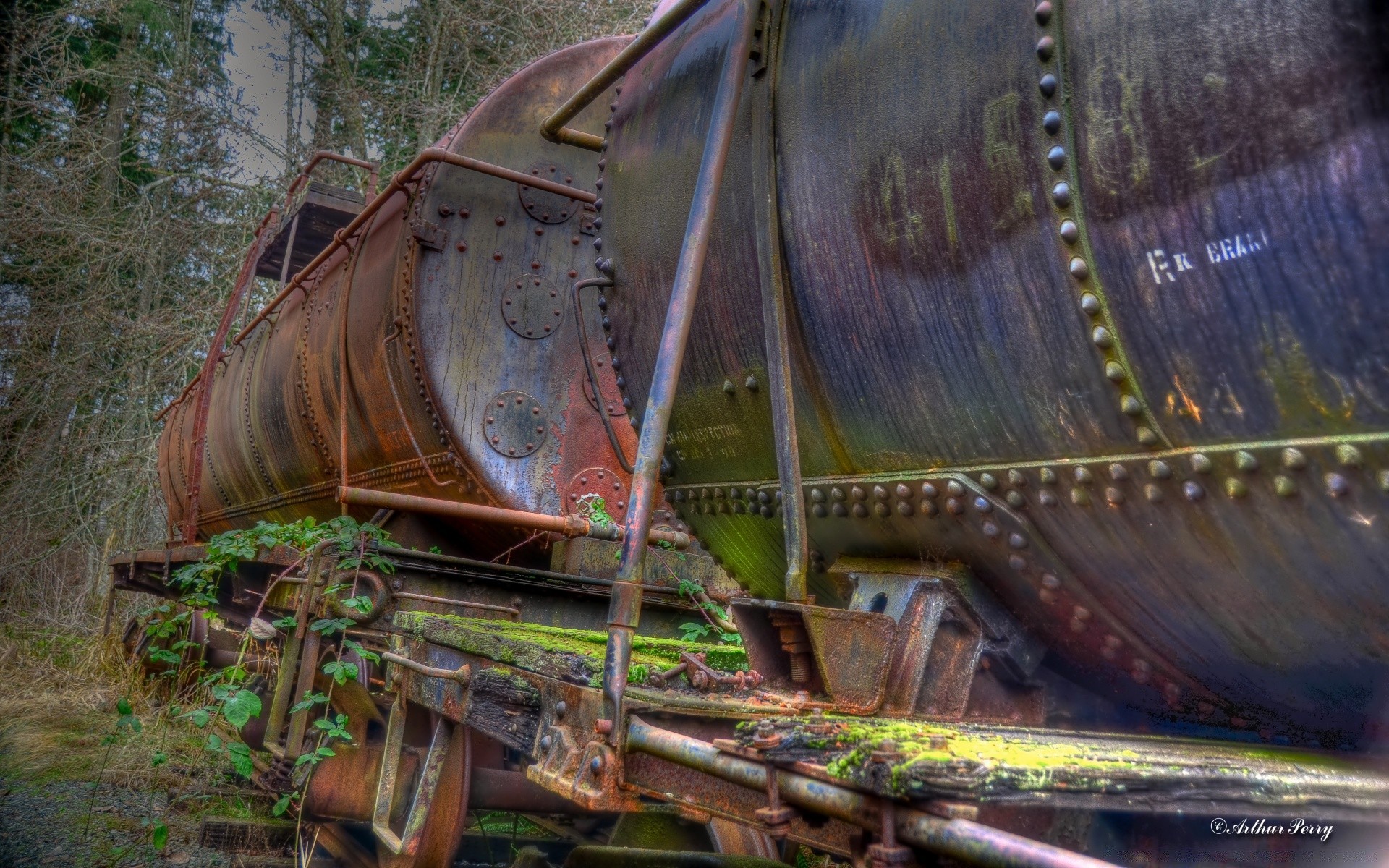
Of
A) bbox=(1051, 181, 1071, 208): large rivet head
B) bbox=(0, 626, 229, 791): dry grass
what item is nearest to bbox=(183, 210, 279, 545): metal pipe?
bbox=(0, 626, 229, 791): dry grass

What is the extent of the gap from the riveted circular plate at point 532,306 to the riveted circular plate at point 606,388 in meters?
0.27

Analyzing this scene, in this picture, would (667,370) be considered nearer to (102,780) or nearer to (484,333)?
(484,333)

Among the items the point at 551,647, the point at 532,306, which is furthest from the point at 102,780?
the point at 551,647

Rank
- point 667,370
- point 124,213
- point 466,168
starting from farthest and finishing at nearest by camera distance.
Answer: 1. point 124,213
2. point 466,168
3. point 667,370

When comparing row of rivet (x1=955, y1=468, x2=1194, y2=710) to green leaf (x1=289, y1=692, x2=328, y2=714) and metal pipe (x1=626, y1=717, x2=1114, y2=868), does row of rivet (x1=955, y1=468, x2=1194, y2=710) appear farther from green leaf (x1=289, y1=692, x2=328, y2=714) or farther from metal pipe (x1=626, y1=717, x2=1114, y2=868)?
green leaf (x1=289, y1=692, x2=328, y2=714)

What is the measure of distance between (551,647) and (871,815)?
1420 millimetres

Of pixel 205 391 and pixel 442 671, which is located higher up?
pixel 205 391

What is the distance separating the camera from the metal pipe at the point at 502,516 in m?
3.72

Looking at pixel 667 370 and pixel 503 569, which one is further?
pixel 503 569

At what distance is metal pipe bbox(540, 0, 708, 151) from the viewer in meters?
2.36

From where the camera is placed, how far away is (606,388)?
452 cm

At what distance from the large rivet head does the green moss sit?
130cm

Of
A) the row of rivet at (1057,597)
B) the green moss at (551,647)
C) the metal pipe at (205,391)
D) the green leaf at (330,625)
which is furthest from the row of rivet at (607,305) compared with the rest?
the metal pipe at (205,391)

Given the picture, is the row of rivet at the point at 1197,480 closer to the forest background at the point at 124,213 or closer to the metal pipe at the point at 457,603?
the metal pipe at the point at 457,603
